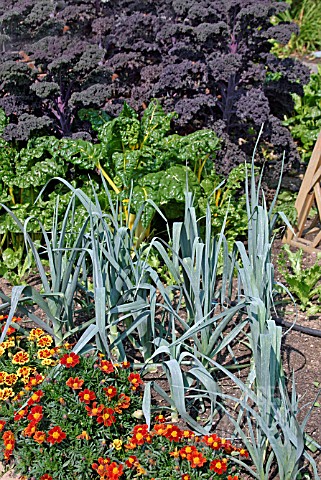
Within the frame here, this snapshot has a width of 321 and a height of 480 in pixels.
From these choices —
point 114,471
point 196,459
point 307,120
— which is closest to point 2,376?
point 114,471

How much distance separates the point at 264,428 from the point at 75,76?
254cm

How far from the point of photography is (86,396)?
2.58m

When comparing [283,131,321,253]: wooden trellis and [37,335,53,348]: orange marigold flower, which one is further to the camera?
[283,131,321,253]: wooden trellis

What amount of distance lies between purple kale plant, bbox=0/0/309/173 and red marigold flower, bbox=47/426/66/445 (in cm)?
193

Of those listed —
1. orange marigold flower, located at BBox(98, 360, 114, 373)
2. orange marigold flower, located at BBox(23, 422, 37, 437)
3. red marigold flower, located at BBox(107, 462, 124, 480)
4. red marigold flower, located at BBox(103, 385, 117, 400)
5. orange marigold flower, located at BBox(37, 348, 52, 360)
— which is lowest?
red marigold flower, located at BBox(107, 462, 124, 480)

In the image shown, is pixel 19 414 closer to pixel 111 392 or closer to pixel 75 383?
Answer: pixel 75 383

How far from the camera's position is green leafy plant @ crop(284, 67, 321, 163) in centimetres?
519

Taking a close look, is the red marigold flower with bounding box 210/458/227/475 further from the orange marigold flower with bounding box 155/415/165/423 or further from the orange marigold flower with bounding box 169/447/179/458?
the orange marigold flower with bounding box 155/415/165/423

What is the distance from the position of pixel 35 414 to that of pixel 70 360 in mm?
244

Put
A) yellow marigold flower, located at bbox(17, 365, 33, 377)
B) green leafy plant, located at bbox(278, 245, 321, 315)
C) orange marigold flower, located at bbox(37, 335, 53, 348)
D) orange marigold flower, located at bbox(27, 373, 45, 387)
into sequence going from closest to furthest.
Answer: orange marigold flower, located at bbox(27, 373, 45, 387), yellow marigold flower, located at bbox(17, 365, 33, 377), orange marigold flower, located at bbox(37, 335, 53, 348), green leafy plant, located at bbox(278, 245, 321, 315)

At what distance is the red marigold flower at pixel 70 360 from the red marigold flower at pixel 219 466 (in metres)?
0.65

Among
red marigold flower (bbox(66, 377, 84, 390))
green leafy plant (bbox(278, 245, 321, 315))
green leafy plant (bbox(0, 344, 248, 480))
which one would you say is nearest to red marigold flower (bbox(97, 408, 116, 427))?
green leafy plant (bbox(0, 344, 248, 480))

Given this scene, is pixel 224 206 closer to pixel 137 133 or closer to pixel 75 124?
pixel 137 133

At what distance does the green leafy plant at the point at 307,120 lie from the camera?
519cm
